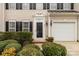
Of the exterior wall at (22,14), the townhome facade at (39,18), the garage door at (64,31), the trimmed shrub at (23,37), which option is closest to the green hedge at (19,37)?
the trimmed shrub at (23,37)

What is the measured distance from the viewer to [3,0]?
1.86 meters

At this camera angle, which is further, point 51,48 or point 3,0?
point 51,48

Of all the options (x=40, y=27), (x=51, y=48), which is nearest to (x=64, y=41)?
Answer: (x=40, y=27)

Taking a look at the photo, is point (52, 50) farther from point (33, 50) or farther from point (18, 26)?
point (18, 26)

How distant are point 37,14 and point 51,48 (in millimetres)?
8090

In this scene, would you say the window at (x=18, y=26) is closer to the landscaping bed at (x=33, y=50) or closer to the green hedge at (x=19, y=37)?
the green hedge at (x=19, y=37)

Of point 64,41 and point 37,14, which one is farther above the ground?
point 37,14

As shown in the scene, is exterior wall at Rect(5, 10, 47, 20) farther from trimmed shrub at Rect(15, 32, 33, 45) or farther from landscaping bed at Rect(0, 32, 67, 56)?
landscaping bed at Rect(0, 32, 67, 56)

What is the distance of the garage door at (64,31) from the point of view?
13570 mm

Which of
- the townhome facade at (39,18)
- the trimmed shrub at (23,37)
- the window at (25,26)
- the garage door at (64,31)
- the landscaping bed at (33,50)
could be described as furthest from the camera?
the garage door at (64,31)

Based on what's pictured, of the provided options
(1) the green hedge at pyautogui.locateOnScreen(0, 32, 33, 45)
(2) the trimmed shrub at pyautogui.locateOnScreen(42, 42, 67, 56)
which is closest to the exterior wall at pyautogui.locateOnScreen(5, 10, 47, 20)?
(1) the green hedge at pyautogui.locateOnScreen(0, 32, 33, 45)

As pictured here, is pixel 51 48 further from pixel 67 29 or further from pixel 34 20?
pixel 67 29

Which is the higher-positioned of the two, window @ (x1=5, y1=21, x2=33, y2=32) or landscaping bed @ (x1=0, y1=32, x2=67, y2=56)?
window @ (x1=5, y1=21, x2=33, y2=32)

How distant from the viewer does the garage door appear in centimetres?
1357
